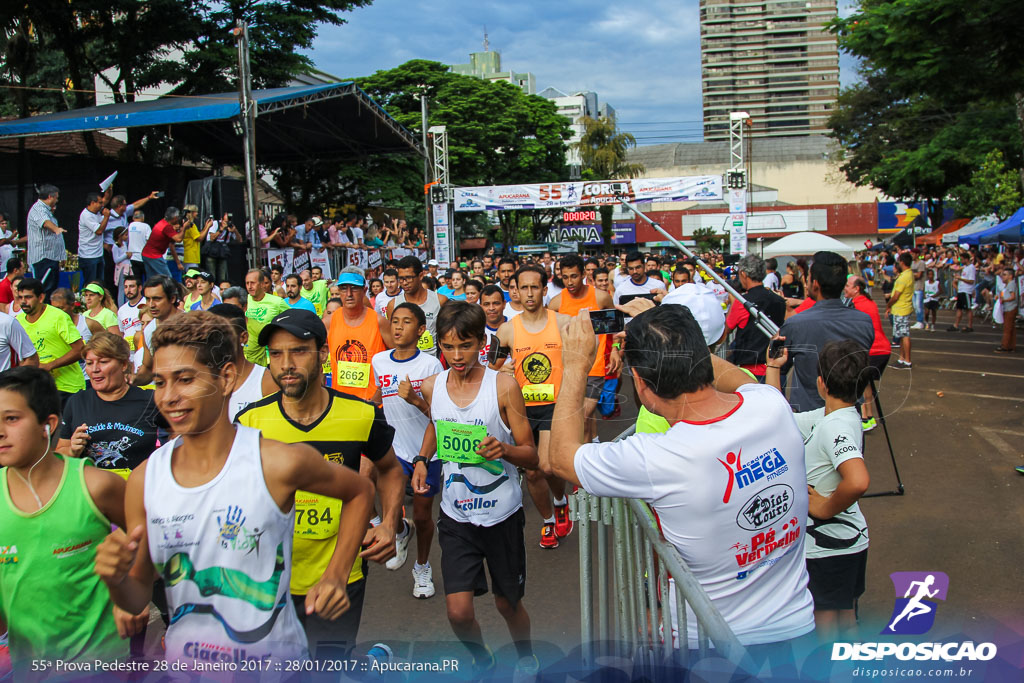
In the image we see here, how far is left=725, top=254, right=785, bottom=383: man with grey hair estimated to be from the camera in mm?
6816

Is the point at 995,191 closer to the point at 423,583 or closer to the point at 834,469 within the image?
the point at 834,469

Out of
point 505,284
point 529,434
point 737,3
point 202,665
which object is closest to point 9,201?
point 505,284

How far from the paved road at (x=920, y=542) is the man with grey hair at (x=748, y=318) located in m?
1.32

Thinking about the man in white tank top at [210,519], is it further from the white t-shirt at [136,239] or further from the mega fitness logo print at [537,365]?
the white t-shirt at [136,239]

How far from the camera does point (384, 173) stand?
2931cm

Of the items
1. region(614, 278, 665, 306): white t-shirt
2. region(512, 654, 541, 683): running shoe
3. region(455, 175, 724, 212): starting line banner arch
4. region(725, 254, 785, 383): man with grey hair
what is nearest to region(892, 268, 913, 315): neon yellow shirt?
region(614, 278, 665, 306): white t-shirt

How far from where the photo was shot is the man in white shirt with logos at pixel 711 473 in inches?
79.4

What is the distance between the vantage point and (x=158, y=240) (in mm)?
11859

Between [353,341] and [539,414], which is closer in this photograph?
Result: [539,414]

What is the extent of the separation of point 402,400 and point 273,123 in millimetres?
18045

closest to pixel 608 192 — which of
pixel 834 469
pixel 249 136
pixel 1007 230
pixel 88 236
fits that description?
pixel 1007 230

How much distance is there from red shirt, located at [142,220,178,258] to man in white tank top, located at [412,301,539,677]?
31.2 feet

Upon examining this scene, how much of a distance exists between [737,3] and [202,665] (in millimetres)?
175319

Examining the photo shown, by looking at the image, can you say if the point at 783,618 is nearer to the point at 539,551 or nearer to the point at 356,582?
the point at 356,582
